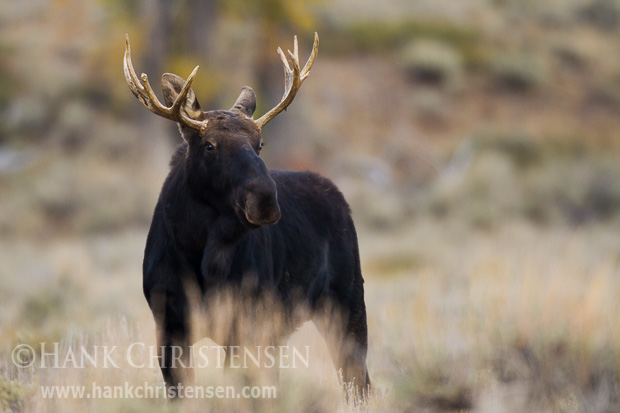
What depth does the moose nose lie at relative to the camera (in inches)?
180

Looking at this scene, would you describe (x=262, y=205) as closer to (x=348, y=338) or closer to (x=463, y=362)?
(x=348, y=338)

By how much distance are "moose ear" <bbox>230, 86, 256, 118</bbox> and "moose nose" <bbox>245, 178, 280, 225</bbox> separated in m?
0.81

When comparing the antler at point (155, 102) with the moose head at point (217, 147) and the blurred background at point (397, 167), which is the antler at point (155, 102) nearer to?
the moose head at point (217, 147)

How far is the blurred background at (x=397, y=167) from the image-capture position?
224 inches

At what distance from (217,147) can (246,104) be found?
62 centimetres

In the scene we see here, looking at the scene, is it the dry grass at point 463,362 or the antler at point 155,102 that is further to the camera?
the dry grass at point 463,362

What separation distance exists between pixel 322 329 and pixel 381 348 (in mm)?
1328

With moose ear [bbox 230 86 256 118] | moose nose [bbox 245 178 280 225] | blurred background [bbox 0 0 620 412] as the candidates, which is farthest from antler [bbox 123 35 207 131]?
blurred background [bbox 0 0 620 412]

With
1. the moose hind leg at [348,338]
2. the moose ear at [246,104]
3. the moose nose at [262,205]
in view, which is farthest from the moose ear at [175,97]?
the moose hind leg at [348,338]

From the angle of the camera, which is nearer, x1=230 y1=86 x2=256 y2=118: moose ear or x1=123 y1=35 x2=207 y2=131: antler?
x1=123 y1=35 x2=207 y2=131: antler

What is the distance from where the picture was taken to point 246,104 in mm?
5441

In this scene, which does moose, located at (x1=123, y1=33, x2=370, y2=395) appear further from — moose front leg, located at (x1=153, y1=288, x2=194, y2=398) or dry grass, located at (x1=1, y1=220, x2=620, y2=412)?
dry grass, located at (x1=1, y1=220, x2=620, y2=412)

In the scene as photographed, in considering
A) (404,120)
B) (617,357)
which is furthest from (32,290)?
(404,120)

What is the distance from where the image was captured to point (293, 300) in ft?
17.4
